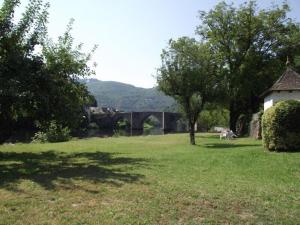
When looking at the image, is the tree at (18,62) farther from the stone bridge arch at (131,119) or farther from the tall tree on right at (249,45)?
the stone bridge arch at (131,119)

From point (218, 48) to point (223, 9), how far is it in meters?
4.00

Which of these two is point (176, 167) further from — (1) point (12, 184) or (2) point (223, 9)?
(2) point (223, 9)

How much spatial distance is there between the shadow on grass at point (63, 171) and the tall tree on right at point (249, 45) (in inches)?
1051

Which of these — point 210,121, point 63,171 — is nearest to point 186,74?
point 63,171

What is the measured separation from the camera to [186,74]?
29.4m

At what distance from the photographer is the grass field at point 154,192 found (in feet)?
28.5

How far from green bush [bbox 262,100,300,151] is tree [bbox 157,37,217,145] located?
1003cm

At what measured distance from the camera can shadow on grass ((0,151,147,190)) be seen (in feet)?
41.8

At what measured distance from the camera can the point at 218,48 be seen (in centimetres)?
4584

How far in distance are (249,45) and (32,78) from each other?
3028cm

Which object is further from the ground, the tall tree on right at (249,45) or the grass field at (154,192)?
the tall tree on right at (249,45)

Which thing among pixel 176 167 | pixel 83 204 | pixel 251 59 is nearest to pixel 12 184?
pixel 83 204

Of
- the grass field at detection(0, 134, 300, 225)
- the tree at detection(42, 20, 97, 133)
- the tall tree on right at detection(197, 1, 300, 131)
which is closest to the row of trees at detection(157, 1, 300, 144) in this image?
the tall tree on right at detection(197, 1, 300, 131)

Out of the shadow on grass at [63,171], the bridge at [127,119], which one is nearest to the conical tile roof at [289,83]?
the shadow on grass at [63,171]
